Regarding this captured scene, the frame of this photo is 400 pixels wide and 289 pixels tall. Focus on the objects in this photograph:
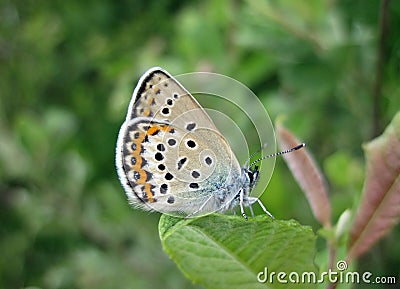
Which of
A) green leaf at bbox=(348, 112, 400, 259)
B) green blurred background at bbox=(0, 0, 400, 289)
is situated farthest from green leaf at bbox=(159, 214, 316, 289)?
green blurred background at bbox=(0, 0, 400, 289)

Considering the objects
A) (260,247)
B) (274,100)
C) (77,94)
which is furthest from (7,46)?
(260,247)

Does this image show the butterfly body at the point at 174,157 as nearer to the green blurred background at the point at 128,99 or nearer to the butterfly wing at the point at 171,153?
the butterfly wing at the point at 171,153

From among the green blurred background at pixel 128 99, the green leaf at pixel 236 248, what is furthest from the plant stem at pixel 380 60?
Answer: the green leaf at pixel 236 248

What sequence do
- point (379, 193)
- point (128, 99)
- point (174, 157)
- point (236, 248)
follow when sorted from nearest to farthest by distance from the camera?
point (236, 248) → point (379, 193) → point (174, 157) → point (128, 99)

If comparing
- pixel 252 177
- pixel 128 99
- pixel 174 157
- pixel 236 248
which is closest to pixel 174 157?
pixel 174 157

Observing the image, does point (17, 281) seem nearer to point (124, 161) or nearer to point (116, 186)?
point (116, 186)

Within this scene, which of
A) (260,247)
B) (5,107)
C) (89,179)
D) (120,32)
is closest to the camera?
(260,247)

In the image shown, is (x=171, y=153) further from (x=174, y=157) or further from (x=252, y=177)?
(x=252, y=177)
